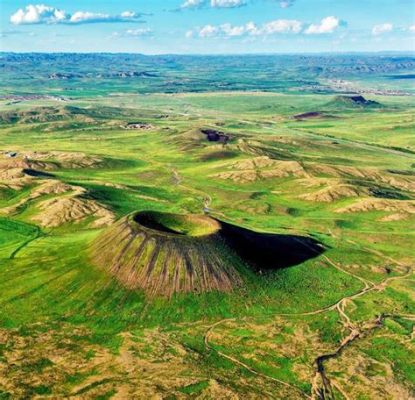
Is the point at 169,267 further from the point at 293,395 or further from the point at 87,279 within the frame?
the point at 293,395

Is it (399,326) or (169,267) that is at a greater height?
(169,267)

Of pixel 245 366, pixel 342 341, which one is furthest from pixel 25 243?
pixel 342 341

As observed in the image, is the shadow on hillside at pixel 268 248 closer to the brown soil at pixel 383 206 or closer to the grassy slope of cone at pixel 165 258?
the grassy slope of cone at pixel 165 258

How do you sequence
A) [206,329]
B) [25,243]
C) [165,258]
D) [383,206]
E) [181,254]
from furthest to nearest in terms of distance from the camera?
[383,206] → [25,243] → [181,254] → [165,258] → [206,329]

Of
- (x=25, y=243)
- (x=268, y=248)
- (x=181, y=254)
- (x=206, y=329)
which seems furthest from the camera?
(x=25, y=243)

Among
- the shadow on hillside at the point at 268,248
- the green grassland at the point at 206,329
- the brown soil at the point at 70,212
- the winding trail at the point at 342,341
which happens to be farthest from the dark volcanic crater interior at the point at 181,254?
the brown soil at the point at 70,212

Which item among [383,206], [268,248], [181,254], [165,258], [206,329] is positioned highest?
[181,254]

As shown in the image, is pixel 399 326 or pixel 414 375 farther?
pixel 399 326

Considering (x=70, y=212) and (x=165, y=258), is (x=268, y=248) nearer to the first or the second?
(x=165, y=258)

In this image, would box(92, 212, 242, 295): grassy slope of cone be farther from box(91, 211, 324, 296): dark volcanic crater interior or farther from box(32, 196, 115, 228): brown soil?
box(32, 196, 115, 228): brown soil

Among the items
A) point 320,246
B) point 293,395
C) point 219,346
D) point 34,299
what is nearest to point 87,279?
point 34,299
